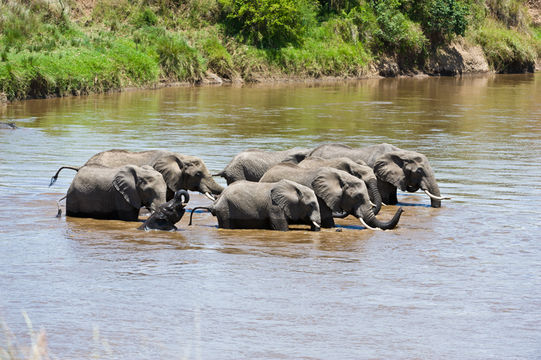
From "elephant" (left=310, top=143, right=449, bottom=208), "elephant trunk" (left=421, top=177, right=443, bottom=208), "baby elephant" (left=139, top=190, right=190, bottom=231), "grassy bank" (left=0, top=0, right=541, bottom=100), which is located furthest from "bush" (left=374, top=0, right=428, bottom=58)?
"baby elephant" (left=139, top=190, right=190, bottom=231)

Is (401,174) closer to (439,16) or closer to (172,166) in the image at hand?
(172,166)

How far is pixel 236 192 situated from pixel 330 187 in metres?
1.37

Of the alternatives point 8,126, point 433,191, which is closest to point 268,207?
point 433,191

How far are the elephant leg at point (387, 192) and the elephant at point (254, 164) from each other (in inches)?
55.0

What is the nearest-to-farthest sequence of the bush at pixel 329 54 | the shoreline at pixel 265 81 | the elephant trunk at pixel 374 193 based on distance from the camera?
the elephant trunk at pixel 374 193
the shoreline at pixel 265 81
the bush at pixel 329 54

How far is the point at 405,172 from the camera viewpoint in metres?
16.0

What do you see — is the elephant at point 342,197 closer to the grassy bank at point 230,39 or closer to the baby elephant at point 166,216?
the baby elephant at point 166,216

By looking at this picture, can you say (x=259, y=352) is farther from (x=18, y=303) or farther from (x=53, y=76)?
(x=53, y=76)

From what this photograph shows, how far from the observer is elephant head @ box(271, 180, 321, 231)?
13055mm

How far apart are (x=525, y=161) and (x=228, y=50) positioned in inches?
1139

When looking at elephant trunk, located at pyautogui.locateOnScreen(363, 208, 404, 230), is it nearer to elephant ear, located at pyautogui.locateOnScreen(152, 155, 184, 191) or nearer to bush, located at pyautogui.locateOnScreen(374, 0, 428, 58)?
elephant ear, located at pyautogui.locateOnScreen(152, 155, 184, 191)

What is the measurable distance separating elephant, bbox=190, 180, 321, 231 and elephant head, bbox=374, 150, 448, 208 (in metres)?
2.88

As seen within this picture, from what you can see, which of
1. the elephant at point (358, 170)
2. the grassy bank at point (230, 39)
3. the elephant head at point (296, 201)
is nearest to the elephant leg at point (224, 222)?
the elephant head at point (296, 201)

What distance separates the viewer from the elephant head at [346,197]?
13.6 metres
